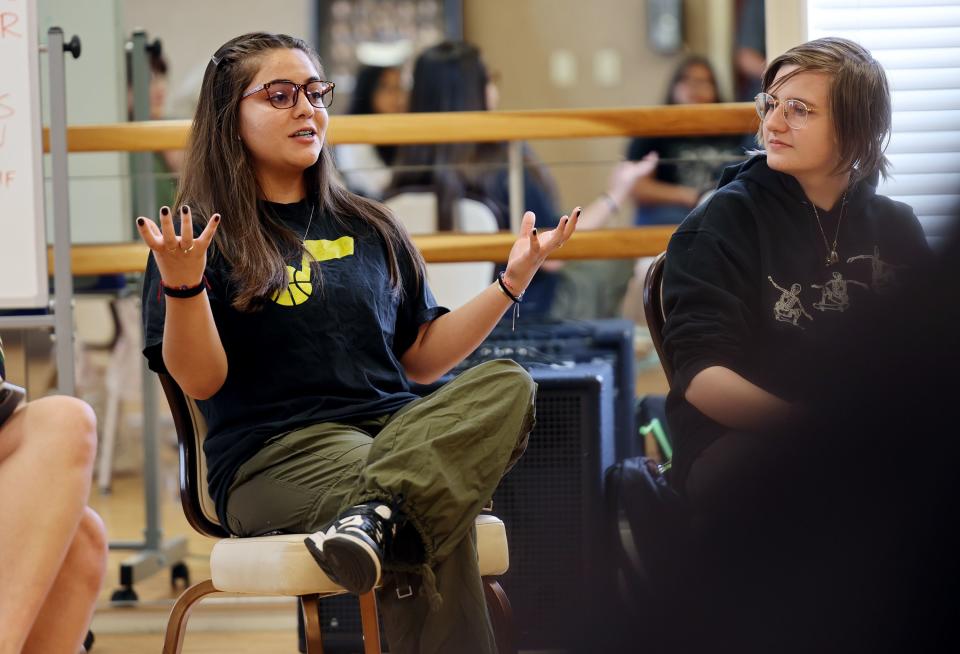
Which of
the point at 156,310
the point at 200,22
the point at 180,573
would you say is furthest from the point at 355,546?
the point at 200,22

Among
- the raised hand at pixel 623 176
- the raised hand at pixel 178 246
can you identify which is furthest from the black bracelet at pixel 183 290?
the raised hand at pixel 623 176

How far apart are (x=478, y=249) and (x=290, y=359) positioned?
2.82ft

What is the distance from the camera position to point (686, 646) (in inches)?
16.6

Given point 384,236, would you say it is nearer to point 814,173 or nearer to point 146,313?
point 146,313

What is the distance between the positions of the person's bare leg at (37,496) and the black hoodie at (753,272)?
0.85 meters

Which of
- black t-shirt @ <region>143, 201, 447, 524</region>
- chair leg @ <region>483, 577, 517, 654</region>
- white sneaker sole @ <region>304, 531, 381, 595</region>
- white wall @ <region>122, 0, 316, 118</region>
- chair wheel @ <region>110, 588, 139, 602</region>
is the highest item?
white wall @ <region>122, 0, 316, 118</region>

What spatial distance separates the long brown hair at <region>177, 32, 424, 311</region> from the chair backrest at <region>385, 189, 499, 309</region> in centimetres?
77

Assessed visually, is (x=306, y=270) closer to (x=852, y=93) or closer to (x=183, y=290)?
(x=183, y=290)

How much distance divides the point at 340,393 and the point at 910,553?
140 cm

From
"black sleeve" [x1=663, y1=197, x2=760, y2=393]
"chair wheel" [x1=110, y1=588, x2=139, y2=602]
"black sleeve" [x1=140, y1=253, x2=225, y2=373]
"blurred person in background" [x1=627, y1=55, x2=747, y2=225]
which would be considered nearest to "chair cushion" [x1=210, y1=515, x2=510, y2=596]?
"black sleeve" [x1=140, y1=253, x2=225, y2=373]

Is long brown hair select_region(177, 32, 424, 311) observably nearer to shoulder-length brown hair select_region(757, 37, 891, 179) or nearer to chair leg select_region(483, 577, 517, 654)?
chair leg select_region(483, 577, 517, 654)

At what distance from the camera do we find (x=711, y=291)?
1718 millimetres

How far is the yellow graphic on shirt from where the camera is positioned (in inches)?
68.9

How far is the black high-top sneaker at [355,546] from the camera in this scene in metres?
1.38
